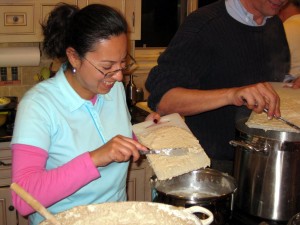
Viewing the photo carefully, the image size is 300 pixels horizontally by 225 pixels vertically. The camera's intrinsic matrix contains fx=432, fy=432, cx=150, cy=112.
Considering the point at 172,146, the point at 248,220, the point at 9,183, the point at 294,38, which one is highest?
the point at 294,38

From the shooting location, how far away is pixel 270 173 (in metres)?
1.22

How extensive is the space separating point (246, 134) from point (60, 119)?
1.75 feet

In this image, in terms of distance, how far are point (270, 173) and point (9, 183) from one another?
1.51 metres

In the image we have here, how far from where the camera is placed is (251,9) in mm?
1654

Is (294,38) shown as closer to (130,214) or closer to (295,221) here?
(295,221)

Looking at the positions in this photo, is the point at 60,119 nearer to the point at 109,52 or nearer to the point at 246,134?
the point at 109,52

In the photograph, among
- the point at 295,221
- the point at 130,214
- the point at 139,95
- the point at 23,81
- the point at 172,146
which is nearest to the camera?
the point at 130,214

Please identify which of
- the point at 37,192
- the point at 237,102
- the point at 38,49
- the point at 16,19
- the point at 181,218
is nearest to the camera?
the point at 181,218

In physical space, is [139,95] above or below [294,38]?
below

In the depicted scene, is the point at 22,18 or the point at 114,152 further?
the point at 22,18

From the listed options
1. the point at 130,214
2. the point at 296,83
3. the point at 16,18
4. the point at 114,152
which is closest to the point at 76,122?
the point at 114,152

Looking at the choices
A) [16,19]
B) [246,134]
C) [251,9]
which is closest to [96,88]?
[246,134]

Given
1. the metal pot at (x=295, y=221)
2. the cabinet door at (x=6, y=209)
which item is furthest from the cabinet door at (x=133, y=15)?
the metal pot at (x=295, y=221)

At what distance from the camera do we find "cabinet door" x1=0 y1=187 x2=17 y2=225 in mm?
2258
